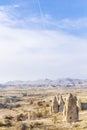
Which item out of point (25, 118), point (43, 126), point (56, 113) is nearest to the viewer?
point (43, 126)

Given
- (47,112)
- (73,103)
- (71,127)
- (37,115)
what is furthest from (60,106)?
(71,127)

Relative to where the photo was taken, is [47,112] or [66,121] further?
[47,112]

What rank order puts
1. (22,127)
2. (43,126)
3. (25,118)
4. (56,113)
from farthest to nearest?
(56,113)
(25,118)
(43,126)
(22,127)

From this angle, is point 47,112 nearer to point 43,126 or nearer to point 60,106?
point 60,106

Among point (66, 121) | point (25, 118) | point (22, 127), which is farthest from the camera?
point (25, 118)

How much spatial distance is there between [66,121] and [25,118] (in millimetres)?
12212

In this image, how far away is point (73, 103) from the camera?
58000mm

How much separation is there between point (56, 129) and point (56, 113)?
2394cm

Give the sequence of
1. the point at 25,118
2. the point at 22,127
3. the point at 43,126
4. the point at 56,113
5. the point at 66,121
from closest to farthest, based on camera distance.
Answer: the point at 22,127
the point at 43,126
the point at 66,121
the point at 25,118
the point at 56,113

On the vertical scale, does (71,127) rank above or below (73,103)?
below

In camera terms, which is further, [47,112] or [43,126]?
[47,112]

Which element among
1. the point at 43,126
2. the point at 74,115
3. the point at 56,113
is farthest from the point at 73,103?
the point at 56,113

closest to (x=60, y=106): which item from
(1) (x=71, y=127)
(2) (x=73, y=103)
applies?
(2) (x=73, y=103)

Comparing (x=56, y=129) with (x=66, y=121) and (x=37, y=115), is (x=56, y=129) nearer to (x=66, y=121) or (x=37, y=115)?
(x=66, y=121)
